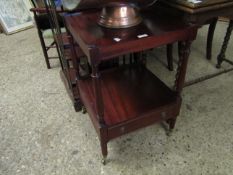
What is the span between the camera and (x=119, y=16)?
0.94 metres

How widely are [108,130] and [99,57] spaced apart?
1.31 feet

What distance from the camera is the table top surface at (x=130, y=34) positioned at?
0.83m

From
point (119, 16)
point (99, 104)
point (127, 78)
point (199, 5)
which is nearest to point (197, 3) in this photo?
point (199, 5)

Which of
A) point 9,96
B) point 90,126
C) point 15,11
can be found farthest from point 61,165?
point 15,11

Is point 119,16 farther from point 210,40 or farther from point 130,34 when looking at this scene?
point 210,40

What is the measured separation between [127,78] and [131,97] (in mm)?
188

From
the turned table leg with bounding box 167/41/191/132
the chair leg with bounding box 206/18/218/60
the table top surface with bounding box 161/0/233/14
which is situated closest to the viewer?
the turned table leg with bounding box 167/41/191/132

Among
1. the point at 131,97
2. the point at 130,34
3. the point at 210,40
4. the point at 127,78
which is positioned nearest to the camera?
the point at 130,34

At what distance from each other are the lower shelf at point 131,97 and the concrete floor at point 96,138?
0.23 meters

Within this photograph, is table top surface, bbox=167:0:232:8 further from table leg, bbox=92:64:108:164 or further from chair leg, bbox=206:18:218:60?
chair leg, bbox=206:18:218:60

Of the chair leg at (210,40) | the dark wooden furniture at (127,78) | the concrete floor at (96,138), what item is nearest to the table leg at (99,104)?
the dark wooden furniture at (127,78)

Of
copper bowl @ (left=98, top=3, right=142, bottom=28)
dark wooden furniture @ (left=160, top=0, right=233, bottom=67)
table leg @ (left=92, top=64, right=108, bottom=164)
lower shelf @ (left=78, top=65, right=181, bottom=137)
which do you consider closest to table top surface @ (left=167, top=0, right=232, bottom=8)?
dark wooden furniture @ (left=160, top=0, right=233, bottom=67)

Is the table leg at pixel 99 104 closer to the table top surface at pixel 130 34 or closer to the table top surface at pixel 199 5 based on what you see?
the table top surface at pixel 130 34

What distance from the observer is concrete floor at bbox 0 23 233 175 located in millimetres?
1163
